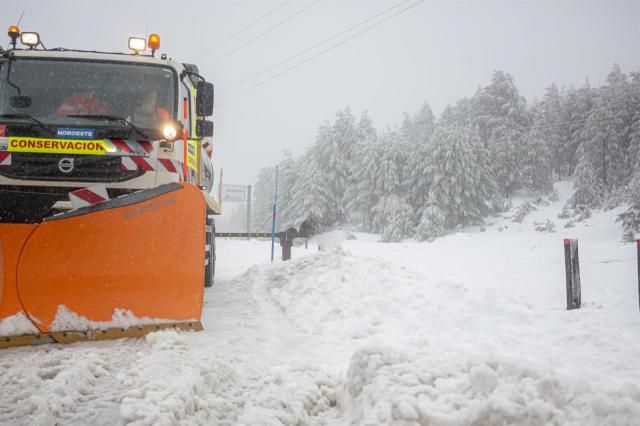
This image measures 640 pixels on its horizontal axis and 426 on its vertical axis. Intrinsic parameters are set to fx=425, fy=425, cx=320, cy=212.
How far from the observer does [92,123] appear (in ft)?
15.3

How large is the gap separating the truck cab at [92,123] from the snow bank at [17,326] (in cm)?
132

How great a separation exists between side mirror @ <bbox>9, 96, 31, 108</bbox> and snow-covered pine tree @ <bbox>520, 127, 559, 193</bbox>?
3717 centimetres

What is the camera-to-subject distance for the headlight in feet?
15.9

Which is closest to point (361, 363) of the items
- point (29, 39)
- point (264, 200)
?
point (29, 39)

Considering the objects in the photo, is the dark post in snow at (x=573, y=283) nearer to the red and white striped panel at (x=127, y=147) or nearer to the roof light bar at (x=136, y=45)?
the red and white striped panel at (x=127, y=147)

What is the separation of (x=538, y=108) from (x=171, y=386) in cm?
5135

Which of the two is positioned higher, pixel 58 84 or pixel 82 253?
pixel 58 84

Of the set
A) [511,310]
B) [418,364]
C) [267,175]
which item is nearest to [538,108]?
[267,175]

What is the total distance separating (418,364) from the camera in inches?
98.7

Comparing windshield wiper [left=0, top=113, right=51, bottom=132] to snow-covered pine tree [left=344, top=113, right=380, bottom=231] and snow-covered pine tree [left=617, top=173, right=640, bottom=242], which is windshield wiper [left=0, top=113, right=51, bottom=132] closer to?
snow-covered pine tree [left=617, top=173, right=640, bottom=242]

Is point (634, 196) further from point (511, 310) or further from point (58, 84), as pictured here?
point (58, 84)

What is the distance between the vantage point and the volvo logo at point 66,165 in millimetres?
4430

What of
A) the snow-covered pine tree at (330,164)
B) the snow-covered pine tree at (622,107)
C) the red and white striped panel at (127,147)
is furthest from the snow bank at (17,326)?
the snow-covered pine tree at (622,107)

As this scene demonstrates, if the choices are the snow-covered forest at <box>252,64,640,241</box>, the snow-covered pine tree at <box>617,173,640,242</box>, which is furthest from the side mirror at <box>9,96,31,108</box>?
the snow-covered forest at <box>252,64,640,241</box>
